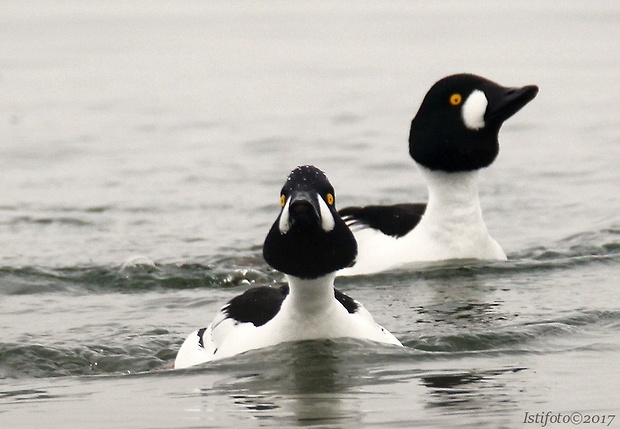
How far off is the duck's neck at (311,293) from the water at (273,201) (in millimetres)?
230

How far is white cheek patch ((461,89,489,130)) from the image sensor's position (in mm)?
11812

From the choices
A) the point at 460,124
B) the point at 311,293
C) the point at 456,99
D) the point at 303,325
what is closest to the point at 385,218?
the point at 460,124

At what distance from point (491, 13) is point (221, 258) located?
51.0 feet

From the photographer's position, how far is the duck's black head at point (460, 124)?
11.8m

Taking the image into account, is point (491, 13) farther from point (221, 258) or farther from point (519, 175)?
point (221, 258)

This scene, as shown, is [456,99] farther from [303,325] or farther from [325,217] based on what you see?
[325,217]

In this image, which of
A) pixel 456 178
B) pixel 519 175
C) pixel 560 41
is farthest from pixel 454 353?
pixel 560 41

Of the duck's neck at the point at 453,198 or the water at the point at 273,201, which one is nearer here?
the water at the point at 273,201

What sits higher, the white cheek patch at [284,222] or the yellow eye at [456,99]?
the yellow eye at [456,99]

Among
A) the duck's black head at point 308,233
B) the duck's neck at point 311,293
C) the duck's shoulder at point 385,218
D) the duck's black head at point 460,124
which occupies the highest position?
the duck's black head at point 460,124

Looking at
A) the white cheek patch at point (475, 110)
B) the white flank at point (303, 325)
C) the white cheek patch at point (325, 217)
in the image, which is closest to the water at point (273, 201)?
the white flank at point (303, 325)

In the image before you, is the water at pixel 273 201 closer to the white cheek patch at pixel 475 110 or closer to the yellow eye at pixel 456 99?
the white cheek patch at pixel 475 110

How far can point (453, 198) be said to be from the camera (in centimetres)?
1204

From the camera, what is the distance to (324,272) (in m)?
8.22
